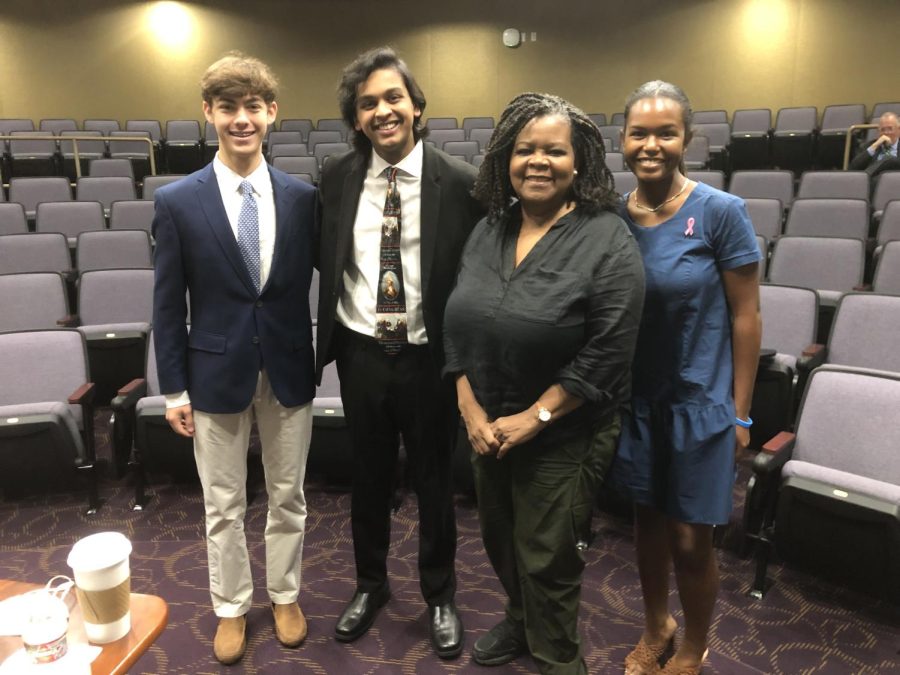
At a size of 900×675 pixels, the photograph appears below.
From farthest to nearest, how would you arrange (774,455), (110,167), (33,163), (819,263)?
(33,163)
(110,167)
(819,263)
(774,455)

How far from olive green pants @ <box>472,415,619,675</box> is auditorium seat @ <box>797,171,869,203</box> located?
13.8 ft

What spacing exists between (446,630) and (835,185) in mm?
4520

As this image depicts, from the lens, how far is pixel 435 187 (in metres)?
1.60

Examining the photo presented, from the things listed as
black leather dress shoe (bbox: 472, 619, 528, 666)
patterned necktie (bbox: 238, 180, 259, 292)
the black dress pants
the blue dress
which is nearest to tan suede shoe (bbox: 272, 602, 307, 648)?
the black dress pants

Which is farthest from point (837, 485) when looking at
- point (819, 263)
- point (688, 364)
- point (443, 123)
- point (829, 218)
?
point (443, 123)

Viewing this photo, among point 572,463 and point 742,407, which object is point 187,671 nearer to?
point 572,463

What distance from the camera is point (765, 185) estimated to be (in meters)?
5.16

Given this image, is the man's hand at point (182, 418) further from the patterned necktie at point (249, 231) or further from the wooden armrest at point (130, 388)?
the wooden armrest at point (130, 388)

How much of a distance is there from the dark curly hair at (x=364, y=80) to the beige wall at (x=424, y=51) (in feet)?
27.4

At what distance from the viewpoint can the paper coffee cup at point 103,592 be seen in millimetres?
1042

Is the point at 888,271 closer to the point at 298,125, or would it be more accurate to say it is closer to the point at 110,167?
the point at 110,167

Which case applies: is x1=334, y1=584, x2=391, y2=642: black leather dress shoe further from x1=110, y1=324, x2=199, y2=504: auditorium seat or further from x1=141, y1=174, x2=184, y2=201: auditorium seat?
x1=141, y1=174, x2=184, y2=201: auditorium seat

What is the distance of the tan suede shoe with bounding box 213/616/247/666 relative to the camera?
68.5 inches

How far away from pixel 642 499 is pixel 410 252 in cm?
77
